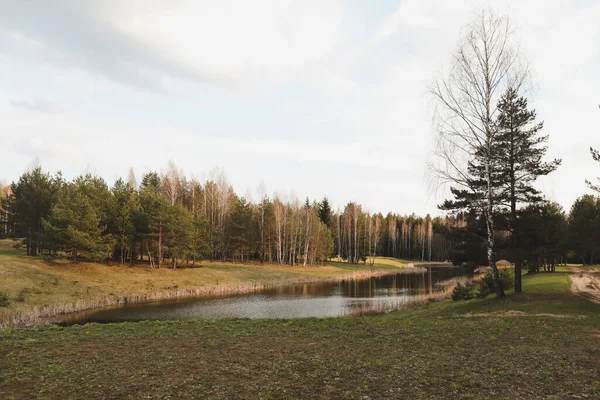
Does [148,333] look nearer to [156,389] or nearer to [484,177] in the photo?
[156,389]

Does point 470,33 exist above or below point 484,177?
above

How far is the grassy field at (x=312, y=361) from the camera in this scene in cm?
890

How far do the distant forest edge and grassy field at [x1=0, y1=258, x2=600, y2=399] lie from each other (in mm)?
12305

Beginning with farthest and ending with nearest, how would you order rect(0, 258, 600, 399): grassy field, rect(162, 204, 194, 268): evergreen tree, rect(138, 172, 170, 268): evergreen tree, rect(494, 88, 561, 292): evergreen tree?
rect(162, 204, 194, 268): evergreen tree
rect(138, 172, 170, 268): evergreen tree
rect(494, 88, 561, 292): evergreen tree
rect(0, 258, 600, 399): grassy field

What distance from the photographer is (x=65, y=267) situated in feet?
155

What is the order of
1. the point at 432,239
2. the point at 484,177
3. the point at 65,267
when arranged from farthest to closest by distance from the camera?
the point at 432,239, the point at 65,267, the point at 484,177

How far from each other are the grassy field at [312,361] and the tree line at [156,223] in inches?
593

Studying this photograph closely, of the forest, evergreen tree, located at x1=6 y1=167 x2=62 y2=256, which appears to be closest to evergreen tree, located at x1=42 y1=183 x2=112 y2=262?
the forest

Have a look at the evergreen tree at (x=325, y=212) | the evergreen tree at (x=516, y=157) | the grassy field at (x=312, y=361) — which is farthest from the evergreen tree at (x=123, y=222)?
the evergreen tree at (x=325, y=212)

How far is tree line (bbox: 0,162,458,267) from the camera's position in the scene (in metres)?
47.3

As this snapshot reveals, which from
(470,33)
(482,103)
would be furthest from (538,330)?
(470,33)

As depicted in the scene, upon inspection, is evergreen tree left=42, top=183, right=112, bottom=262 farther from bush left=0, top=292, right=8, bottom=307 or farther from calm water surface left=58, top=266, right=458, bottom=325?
bush left=0, top=292, right=8, bottom=307

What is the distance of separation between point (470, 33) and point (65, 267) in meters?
51.4

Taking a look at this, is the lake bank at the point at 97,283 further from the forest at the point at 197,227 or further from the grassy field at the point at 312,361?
the grassy field at the point at 312,361
